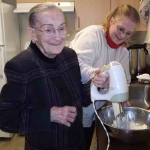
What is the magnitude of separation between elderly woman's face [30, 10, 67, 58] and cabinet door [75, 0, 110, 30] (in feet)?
5.69

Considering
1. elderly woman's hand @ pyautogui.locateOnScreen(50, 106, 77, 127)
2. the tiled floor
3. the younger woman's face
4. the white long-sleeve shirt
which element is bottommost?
the tiled floor

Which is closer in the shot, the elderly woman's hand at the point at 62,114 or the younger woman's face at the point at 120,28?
the elderly woman's hand at the point at 62,114

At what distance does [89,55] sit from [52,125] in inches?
20.4

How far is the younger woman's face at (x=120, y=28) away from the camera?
4.03ft

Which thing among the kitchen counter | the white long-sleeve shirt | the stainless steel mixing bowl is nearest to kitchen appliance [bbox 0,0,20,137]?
the white long-sleeve shirt

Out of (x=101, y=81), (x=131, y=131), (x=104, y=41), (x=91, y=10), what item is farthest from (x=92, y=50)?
(x=91, y=10)

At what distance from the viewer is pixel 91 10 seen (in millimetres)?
2551

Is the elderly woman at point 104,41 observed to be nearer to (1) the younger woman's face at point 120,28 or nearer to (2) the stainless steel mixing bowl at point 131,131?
(1) the younger woman's face at point 120,28

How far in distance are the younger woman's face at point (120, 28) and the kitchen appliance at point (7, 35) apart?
1.45m

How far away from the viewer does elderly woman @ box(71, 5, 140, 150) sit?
1230 mm

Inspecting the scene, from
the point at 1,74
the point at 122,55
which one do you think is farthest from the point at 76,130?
the point at 1,74

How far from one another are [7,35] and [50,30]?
1.74 metres

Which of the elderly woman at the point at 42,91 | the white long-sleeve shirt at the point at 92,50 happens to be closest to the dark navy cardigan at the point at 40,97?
the elderly woman at the point at 42,91

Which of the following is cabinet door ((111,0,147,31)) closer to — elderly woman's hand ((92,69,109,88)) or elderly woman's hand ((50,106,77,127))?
elderly woman's hand ((92,69,109,88))
